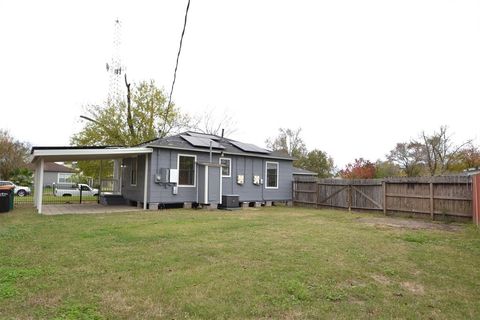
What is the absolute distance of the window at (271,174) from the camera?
17314mm

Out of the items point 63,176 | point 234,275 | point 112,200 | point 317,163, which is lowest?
point 234,275

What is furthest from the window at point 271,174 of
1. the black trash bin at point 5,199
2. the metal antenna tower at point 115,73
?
the metal antenna tower at point 115,73

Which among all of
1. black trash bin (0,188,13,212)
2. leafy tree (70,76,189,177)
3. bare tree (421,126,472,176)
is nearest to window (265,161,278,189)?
leafy tree (70,76,189,177)

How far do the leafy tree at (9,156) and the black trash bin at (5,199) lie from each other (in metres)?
24.2

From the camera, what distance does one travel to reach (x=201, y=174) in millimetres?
14320

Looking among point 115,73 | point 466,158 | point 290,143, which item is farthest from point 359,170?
point 115,73

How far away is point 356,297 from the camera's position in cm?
367

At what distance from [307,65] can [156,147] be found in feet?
22.4

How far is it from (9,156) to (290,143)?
3078cm

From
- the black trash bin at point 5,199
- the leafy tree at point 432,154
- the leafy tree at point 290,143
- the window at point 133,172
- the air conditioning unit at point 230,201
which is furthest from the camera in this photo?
the leafy tree at point 290,143

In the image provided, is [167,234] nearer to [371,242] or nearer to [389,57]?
[371,242]

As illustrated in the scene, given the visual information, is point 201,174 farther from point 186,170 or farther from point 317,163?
point 317,163

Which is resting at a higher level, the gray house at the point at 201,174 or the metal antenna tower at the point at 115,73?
the metal antenna tower at the point at 115,73

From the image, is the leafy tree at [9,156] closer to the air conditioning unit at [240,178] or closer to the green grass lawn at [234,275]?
the air conditioning unit at [240,178]
